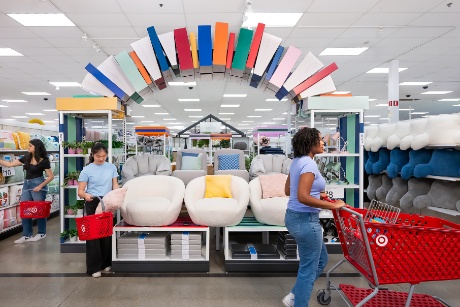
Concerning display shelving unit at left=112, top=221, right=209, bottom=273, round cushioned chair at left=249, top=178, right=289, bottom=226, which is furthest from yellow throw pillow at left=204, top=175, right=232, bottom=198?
display shelving unit at left=112, top=221, right=209, bottom=273

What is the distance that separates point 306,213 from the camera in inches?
109

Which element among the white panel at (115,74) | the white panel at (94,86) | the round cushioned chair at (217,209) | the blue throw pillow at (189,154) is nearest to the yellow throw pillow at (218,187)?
the round cushioned chair at (217,209)

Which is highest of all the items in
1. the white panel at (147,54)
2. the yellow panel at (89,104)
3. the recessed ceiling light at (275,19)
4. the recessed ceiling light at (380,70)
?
the recessed ceiling light at (275,19)

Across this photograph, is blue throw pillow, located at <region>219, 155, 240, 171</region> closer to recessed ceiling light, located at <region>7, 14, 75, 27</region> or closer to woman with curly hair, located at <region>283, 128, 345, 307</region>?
recessed ceiling light, located at <region>7, 14, 75, 27</region>

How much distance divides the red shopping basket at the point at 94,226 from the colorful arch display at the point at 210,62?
192 centimetres

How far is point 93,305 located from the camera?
3268 millimetres

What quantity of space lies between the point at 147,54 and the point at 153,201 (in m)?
2.04

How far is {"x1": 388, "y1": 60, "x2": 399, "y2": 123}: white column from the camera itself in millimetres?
8688

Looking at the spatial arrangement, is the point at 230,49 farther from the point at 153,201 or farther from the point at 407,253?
the point at 407,253

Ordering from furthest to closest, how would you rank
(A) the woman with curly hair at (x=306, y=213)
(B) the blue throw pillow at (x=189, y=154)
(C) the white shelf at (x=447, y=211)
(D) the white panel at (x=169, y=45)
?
(B) the blue throw pillow at (x=189, y=154) → (C) the white shelf at (x=447, y=211) → (D) the white panel at (x=169, y=45) → (A) the woman with curly hair at (x=306, y=213)

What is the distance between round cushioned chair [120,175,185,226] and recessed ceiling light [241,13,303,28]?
10.0 ft

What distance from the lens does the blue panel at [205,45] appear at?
4652 millimetres

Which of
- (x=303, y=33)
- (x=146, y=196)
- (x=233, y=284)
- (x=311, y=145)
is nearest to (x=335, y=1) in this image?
(x=303, y=33)

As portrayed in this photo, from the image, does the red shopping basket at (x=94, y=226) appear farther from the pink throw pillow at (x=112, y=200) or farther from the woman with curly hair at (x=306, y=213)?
the woman with curly hair at (x=306, y=213)
